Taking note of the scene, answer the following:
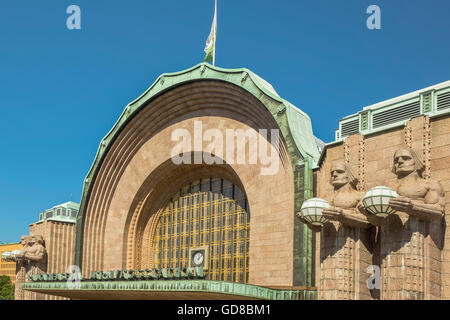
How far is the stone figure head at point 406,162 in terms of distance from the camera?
640 inches

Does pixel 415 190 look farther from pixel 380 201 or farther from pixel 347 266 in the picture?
pixel 347 266

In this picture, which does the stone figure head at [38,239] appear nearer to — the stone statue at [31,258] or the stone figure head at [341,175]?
the stone statue at [31,258]

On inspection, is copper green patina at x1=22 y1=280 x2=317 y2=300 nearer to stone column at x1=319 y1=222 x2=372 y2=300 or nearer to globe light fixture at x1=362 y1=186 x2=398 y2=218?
stone column at x1=319 y1=222 x2=372 y2=300

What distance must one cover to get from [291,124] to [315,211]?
7.16 m

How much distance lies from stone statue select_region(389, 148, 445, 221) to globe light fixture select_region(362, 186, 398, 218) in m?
0.27

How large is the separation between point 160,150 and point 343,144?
49.7 ft


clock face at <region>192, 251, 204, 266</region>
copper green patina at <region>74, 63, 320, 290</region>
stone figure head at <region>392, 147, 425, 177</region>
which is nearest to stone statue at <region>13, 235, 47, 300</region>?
copper green patina at <region>74, 63, 320, 290</region>

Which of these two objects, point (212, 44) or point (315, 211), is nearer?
point (315, 211)

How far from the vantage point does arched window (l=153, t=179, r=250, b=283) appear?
94.4 ft

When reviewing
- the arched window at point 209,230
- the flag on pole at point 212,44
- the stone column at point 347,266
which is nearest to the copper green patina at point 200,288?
the stone column at point 347,266

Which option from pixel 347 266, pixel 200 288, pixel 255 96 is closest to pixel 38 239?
pixel 255 96

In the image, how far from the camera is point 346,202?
57.9 ft
